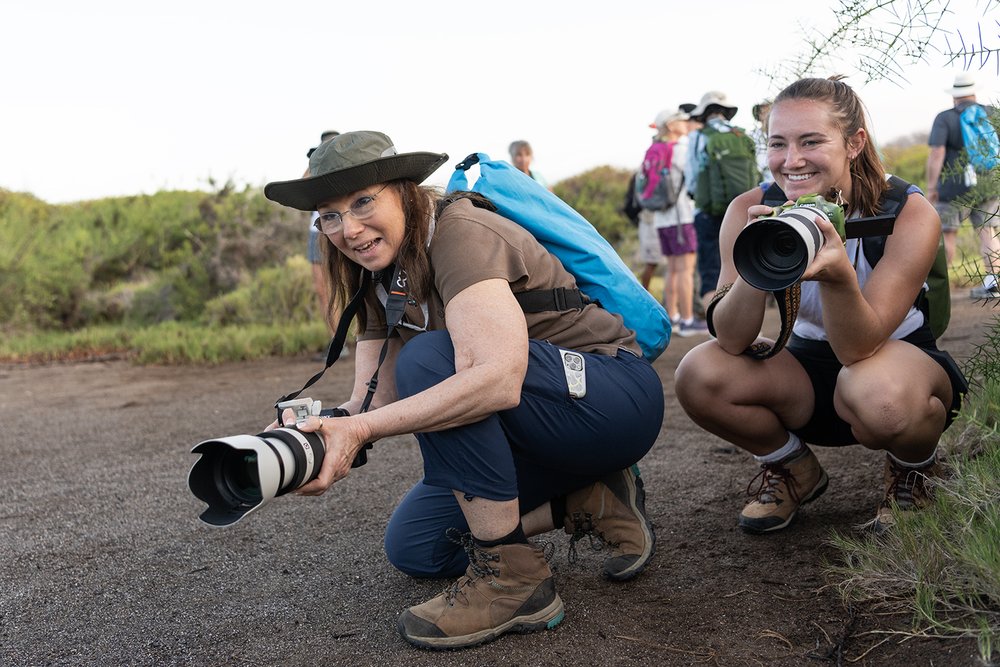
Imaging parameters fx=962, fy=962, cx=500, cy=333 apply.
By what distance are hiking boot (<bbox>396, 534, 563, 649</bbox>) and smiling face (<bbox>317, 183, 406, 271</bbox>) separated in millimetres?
801

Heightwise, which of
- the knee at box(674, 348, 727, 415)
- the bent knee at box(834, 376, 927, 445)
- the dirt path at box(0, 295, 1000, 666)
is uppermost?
the knee at box(674, 348, 727, 415)

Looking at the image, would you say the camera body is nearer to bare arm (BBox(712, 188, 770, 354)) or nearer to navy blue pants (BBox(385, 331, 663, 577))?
bare arm (BBox(712, 188, 770, 354))

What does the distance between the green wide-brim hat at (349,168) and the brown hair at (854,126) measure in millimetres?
1030

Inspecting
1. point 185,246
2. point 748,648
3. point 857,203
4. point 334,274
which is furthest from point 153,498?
point 185,246

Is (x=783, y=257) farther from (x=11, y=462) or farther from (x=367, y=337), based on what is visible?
(x=11, y=462)

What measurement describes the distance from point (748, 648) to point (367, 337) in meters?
1.38

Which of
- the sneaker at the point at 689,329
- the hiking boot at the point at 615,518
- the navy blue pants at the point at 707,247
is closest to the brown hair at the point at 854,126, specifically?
the hiking boot at the point at 615,518

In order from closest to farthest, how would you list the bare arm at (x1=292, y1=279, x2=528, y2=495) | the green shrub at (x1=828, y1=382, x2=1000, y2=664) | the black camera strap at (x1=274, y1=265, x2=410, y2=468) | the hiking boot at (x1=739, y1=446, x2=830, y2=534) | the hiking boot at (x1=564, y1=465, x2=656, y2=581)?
1. the green shrub at (x1=828, y1=382, x2=1000, y2=664)
2. the bare arm at (x1=292, y1=279, x2=528, y2=495)
3. the black camera strap at (x1=274, y1=265, x2=410, y2=468)
4. the hiking boot at (x1=564, y1=465, x2=656, y2=581)
5. the hiking boot at (x1=739, y1=446, x2=830, y2=534)

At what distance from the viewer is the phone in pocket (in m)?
2.46

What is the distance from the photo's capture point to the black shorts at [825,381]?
2.80 m

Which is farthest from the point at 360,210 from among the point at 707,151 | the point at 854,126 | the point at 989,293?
the point at 707,151

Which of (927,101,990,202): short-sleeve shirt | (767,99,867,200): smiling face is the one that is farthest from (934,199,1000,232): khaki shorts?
(767,99,867,200): smiling face

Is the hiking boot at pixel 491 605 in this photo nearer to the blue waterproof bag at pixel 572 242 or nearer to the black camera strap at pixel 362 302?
the black camera strap at pixel 362 302

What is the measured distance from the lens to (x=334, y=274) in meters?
2.71
